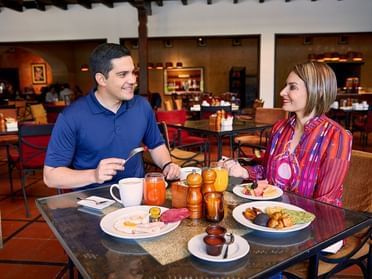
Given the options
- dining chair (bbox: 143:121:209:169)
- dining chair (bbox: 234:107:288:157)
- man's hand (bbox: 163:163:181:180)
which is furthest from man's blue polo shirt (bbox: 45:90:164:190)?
dining chair (bbox: 234:107:288:157)

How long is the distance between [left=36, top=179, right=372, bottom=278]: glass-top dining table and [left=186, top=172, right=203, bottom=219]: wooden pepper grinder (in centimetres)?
3

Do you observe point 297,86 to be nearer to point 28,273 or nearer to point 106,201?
point 106,201

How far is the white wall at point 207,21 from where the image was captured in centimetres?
804

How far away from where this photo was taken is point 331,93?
184 cm

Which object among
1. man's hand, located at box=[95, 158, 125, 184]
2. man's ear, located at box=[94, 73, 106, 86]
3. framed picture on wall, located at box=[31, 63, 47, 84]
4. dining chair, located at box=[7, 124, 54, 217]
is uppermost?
framed picture on wall, located at box=[31, 63, 47, 84]

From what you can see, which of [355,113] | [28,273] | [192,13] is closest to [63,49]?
[192,13]

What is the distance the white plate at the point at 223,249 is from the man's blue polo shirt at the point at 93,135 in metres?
0.92

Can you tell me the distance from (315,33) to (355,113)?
78.1 inches

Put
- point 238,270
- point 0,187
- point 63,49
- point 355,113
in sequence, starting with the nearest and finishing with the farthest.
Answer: point 238,270 → point 0,187 → point 355,113 → point 63,49

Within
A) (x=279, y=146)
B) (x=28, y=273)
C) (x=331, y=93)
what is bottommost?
(x=28, y=273)

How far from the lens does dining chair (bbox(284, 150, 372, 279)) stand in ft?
5.03

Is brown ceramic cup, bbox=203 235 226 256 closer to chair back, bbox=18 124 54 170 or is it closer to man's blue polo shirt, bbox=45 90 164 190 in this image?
man's blue polo shirt, bbox=45 90 164 190

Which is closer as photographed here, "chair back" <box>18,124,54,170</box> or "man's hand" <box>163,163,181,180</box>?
"man's hand" <box>163,163,181,180</box>

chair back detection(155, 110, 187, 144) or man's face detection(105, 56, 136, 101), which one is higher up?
man's face detection(105, 56, 136, 101)
